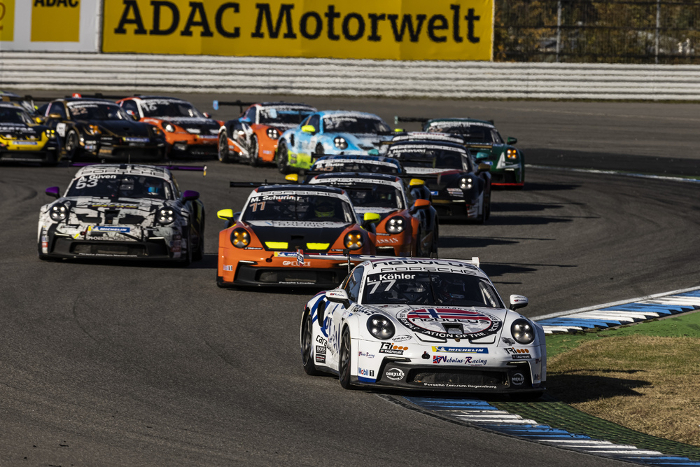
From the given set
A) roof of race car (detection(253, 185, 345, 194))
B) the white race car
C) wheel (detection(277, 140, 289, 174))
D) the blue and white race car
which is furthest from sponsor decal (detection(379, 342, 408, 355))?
wheel (detection(277, 140, 289, 174))

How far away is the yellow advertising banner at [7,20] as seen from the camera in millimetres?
40625


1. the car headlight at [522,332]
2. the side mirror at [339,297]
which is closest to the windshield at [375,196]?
the side mirror at [339,297]

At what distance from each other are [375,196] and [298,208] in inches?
85.4

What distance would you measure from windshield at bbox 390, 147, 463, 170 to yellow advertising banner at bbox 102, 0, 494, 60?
1866 cm

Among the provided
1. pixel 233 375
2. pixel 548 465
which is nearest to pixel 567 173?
pixel 233 375

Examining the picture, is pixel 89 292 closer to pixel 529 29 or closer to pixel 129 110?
pixel 129 110

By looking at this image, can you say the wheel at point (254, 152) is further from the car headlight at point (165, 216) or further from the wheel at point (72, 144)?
the car headlight at point (165, 216)

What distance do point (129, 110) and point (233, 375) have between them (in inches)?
897

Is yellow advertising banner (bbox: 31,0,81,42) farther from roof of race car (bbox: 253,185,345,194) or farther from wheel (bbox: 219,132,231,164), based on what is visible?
roof of race car (bbox: 253,185,345,194)

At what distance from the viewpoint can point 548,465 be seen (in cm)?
740

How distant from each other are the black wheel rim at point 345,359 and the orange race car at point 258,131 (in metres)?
20.3

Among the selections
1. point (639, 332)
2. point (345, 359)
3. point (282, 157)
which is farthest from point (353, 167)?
point (345, 359)

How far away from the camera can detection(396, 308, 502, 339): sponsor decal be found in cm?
926

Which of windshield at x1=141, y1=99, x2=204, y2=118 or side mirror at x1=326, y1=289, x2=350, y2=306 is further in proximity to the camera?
windshield at x1=141, y1=99, x2=204, y2=118
